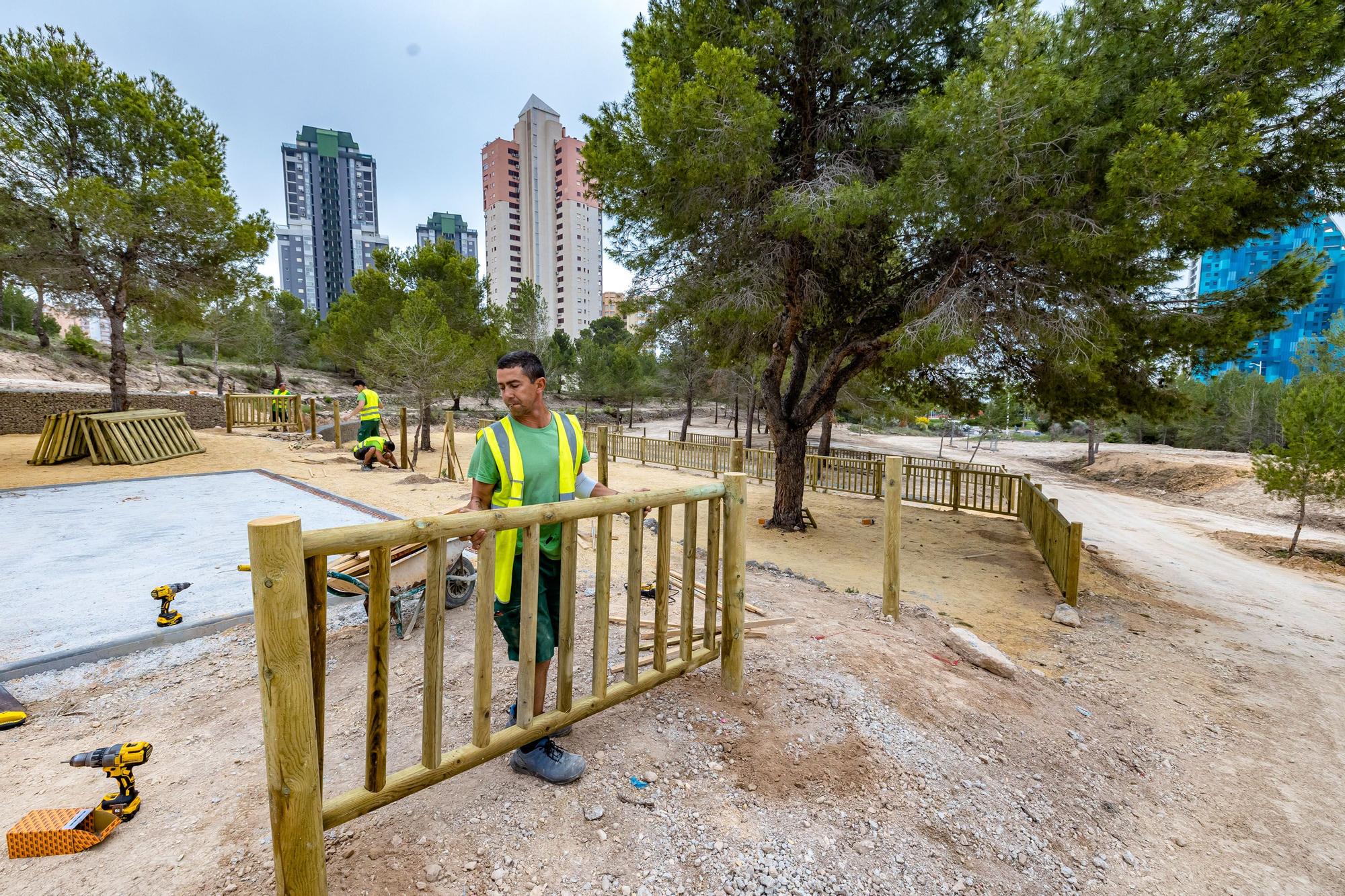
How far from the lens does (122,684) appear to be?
291 centimetres

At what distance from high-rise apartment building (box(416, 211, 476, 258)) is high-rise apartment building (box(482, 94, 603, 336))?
2768 centimetres

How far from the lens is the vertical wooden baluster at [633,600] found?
233 cm

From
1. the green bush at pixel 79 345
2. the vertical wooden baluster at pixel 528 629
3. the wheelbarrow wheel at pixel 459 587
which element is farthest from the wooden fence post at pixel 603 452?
the green bush at pixel 79 345

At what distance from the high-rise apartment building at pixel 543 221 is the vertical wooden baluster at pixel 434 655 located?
75.6 metres

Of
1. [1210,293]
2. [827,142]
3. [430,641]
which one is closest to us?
[430,641]

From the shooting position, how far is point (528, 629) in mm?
2037

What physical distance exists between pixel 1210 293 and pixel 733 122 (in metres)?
6.34

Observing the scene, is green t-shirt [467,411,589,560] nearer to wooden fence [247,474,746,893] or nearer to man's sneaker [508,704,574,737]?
wooden fence [247,474,746,893]

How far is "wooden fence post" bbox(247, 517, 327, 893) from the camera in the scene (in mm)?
1347

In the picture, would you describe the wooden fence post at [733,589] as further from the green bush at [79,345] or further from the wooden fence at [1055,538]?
the green bush at [79,345]

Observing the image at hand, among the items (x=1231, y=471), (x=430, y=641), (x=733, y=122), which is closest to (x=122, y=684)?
(x=430, y=641)

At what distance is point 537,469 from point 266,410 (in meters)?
22.6

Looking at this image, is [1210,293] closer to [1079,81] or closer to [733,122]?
[1079,81]

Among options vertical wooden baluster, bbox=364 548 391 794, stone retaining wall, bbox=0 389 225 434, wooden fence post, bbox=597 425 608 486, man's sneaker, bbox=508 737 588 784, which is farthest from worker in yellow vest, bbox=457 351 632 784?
stone retaining wall, bbox=0 389 225 434
